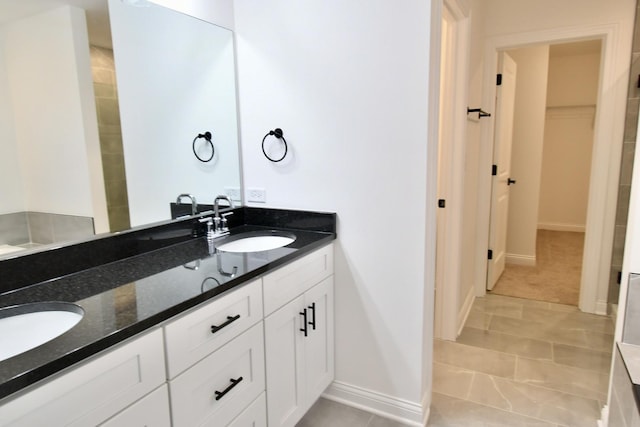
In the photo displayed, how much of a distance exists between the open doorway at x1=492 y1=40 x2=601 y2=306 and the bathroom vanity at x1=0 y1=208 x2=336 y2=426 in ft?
8.46

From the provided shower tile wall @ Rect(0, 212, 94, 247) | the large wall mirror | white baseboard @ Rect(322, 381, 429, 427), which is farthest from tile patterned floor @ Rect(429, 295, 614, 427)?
shower tile wall @ Rect(0, 212, 94, 247)

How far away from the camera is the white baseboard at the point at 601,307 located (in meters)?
3.12

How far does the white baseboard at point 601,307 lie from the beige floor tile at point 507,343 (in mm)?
751

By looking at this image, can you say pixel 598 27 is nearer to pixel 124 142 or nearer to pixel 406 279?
pixel 406 279

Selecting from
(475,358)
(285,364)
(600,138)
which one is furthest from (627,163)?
(285,364)

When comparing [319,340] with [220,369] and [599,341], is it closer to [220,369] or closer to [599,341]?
[220,369]

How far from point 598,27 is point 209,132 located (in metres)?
2.82

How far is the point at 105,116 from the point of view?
1622mm

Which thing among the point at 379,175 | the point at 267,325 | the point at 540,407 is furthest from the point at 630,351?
the point at 267,325

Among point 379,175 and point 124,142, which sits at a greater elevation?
A: point 124,142

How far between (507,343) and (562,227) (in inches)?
164

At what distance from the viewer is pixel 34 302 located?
120 cm

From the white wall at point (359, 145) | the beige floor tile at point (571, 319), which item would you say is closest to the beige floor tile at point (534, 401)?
the white wall at point (359, 145)

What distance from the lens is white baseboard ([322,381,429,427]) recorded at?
1981mm
